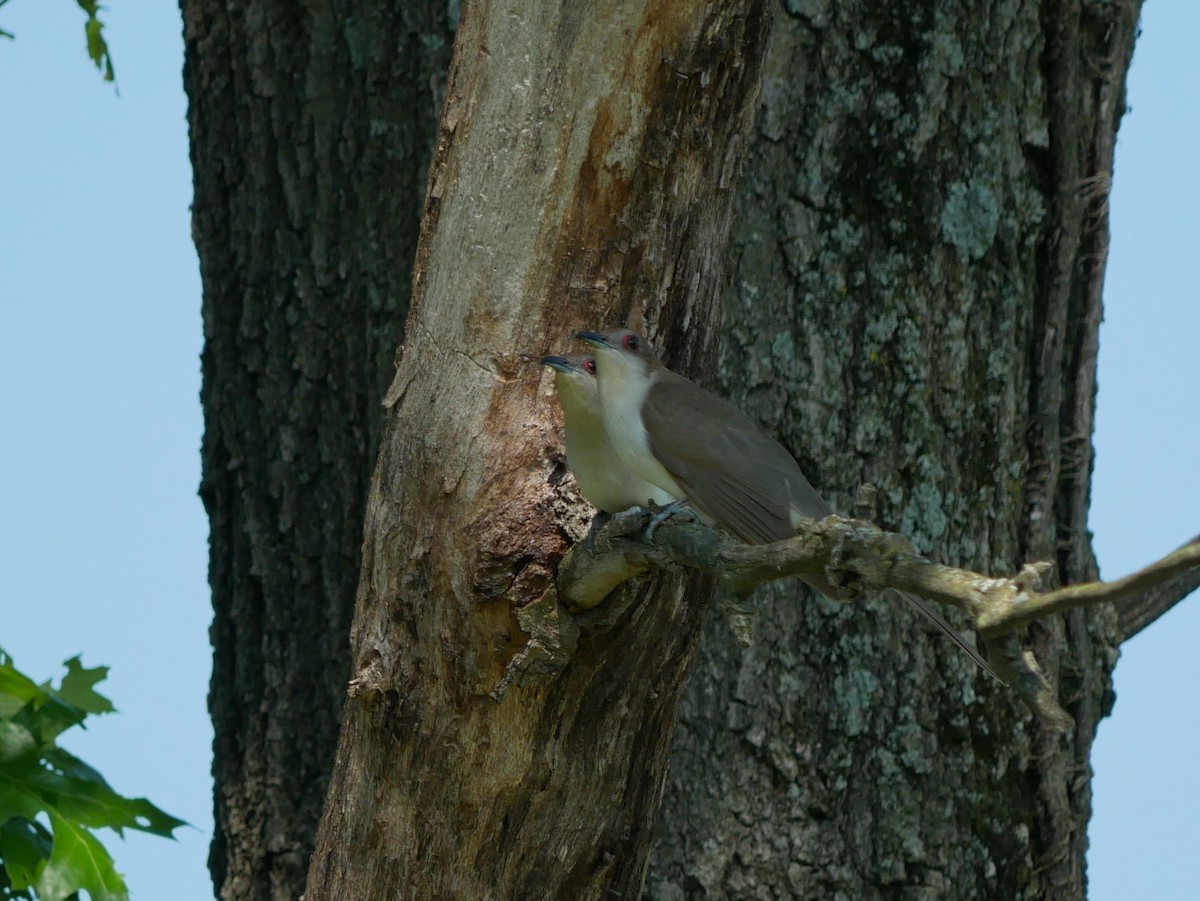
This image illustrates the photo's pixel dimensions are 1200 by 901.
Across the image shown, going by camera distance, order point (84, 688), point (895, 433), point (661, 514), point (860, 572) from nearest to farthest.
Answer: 1. point (860, 572)
2. point (661, 514)
3. point (84, 688)
4. point (895, 433)

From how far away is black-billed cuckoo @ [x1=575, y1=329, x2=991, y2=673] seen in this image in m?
3.21

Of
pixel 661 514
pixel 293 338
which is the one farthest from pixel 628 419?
pixel 293 338

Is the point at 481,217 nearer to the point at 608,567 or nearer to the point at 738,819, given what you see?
the point at 608,567

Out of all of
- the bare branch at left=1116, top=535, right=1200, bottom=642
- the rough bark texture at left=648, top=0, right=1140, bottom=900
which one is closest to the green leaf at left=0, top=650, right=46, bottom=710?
the rough bark texture at left=648, top=0, right=1140, bottom=900

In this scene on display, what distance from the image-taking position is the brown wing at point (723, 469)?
3217 mm

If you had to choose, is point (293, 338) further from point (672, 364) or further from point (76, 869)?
point (76, 869)

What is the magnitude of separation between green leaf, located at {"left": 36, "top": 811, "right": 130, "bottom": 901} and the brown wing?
1556 mm

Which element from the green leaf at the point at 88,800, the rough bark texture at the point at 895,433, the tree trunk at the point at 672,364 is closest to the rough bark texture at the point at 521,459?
the tree trunk at the point at 672,364

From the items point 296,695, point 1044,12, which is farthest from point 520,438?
point 1044,12

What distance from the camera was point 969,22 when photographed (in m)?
4.54

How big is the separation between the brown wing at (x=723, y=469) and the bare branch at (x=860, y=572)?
281 mm

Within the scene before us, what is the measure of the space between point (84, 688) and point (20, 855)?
1.49 feet

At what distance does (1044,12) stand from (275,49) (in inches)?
94.8

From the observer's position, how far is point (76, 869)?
11.2 ft
